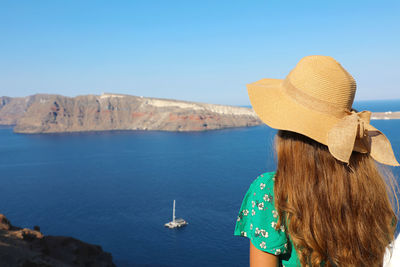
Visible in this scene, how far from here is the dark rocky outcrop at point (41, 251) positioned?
20.1m

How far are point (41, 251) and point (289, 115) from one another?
28038 millimetres

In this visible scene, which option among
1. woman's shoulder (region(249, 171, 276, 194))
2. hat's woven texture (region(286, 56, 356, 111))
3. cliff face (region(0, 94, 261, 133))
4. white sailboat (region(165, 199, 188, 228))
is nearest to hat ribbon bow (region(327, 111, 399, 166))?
hat's woven texture (region(286, 56, 356, 111))

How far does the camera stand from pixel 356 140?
159 cm

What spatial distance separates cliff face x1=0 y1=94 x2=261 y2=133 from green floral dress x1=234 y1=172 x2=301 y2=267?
475 feet

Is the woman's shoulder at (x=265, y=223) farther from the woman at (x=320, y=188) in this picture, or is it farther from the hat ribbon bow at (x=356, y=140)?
the hat ribbon bow at (x=356, y=140)

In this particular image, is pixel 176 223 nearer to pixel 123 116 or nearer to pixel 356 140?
pixel 356 140

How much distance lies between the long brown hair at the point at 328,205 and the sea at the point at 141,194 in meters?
7.10

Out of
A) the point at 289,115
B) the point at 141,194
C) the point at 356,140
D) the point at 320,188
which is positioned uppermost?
the point at 289,115

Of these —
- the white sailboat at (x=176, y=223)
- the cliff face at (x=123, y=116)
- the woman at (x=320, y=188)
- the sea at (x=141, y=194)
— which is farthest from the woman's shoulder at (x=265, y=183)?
the cliff face at (x=123, y=116)

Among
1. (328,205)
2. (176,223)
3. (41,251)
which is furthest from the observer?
(176,223)

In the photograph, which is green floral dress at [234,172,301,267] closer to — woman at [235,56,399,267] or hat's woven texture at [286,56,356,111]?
woman at [235,56,399,267]

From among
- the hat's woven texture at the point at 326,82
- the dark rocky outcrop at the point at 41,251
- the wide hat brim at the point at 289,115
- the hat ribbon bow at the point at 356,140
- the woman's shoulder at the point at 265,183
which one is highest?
the hat's woven texture at the point at 326,82

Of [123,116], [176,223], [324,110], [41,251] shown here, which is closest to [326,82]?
[324,110]

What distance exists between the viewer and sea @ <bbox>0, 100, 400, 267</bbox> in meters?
37.3
